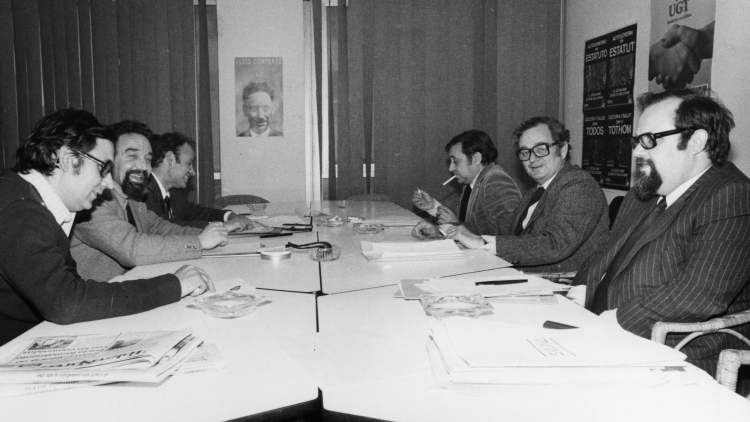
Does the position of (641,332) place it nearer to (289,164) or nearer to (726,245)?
(726,245)

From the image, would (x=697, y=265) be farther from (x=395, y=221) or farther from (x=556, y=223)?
(x=395, y=221)

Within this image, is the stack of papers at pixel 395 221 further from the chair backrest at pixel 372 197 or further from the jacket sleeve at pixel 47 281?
the jacket sleeve at pixel 47 281

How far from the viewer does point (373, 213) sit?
4160 millimetres

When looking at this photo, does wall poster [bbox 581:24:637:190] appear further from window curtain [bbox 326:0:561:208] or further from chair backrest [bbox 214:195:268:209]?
chair backrest [bbox 214:195:268:209]

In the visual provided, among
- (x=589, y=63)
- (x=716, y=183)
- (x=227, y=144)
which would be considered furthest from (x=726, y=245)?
(x=227, y=144)

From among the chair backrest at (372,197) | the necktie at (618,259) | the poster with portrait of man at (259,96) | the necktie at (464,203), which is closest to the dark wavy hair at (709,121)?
the necktie at (618,259)

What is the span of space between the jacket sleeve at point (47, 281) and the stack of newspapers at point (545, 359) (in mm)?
880

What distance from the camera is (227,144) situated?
5.64 m

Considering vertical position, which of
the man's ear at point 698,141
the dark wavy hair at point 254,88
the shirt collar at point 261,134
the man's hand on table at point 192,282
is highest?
the dark wavy hair at point 254,88

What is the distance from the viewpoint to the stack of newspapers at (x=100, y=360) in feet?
3.59

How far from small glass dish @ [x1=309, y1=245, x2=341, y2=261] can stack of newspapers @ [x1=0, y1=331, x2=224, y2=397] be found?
1061 millimetres

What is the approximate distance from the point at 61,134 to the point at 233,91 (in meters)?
3.90

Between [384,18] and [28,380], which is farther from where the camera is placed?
[384,18]

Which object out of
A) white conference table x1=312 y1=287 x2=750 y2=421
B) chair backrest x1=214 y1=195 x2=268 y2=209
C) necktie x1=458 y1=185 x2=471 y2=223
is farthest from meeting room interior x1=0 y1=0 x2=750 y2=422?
chair backrest x1=214 y1=195 x2=268 y2=209
